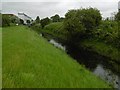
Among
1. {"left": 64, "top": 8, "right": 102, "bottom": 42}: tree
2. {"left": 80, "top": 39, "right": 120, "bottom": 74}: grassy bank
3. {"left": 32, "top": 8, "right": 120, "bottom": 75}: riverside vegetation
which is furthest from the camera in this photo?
{"left": 64, "top": 8, "right": 102, "bottom": 42}: tree

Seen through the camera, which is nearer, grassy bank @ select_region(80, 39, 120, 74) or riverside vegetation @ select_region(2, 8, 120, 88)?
riverside vegetation @ select_region(2, 8, 120, 88)

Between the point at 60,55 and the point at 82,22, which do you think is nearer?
the point at 60,55

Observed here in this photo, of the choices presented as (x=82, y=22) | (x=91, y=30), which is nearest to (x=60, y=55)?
(x=91, y=30)

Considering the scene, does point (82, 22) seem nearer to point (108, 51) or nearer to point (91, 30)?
point (91, 30)

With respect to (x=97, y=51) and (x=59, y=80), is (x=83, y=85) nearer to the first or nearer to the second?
(x=59, y=80)

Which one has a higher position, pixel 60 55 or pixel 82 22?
pixel 82 22

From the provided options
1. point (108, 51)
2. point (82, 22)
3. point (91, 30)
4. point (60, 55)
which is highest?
point (82, 22)

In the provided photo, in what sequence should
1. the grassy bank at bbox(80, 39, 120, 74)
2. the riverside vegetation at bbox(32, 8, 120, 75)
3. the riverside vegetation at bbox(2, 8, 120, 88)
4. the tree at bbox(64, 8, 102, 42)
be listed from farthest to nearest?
the tree at bbox(64, 8, 102, 42), the riverside vegetation at bbox(32, 8, 120, 75), the grassy bank at bbox(80, 39, 120, 74), the riverside vegetation at bbox(2, 8, 120, 88)

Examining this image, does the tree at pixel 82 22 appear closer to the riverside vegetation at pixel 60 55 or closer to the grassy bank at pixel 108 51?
the riverside vegetation at pixel 60 55

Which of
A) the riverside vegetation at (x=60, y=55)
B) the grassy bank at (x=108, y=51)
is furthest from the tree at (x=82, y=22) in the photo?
the grassy bank at (x=108, y=51)

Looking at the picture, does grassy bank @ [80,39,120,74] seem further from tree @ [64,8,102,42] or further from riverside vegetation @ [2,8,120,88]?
tree @ [64,8,102,42]

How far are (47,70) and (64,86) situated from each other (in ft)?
10.7

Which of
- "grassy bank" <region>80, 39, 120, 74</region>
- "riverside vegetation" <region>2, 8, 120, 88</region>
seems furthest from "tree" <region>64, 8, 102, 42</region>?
"grassy bank" <region>80, 39, 120, 74</region>

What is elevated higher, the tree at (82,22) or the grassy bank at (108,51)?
the tree at (82,22)
